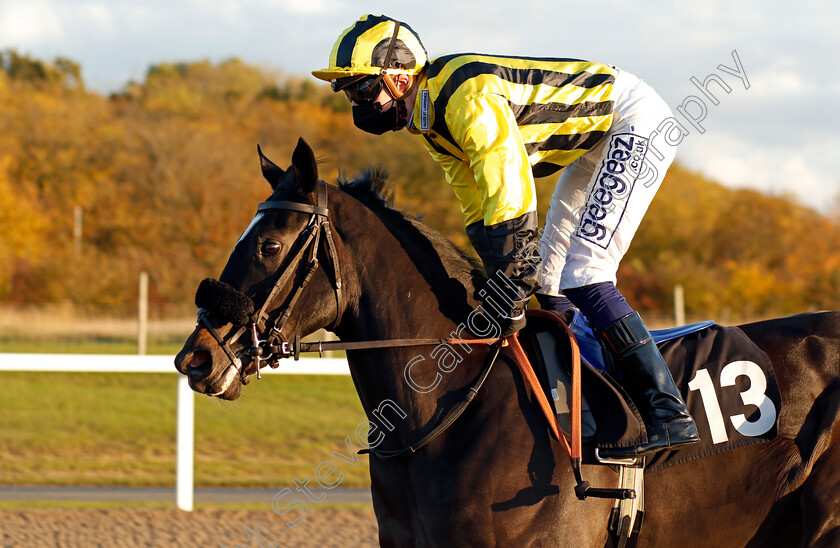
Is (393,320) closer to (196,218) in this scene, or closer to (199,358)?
(199,358)

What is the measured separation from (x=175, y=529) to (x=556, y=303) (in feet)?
12.0

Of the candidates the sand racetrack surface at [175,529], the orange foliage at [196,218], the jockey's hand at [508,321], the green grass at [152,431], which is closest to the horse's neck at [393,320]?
the jockey's hand at [508,321]

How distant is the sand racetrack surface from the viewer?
5.36 metres

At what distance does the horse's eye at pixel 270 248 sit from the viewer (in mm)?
2637

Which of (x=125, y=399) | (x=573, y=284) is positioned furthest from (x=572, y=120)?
(x=125, y=399)

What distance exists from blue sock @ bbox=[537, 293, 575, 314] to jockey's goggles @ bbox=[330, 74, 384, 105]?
0.94 meters


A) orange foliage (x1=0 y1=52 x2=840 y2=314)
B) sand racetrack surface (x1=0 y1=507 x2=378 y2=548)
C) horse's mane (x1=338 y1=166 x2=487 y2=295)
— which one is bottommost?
sand racetrack surface (x1=0 y1=507 x2=378 y2=548)

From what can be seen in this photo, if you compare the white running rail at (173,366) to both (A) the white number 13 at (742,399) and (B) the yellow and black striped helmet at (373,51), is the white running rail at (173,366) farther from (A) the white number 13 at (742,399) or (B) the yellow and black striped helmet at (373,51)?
(A) the white number 13 at (742,399)

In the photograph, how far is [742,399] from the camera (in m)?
2.86

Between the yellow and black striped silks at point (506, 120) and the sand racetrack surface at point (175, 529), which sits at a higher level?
the yellow and black striped silks at point (506, 120)

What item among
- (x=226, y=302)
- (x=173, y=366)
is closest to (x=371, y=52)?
(x=226, y=302)

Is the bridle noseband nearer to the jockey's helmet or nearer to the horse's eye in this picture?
the horse's eye

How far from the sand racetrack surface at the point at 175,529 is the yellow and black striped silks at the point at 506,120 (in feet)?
11.0

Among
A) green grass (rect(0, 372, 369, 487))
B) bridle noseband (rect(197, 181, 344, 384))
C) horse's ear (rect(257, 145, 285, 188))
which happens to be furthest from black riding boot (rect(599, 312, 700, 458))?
green grass (rect(0, 372, 369, 487))
